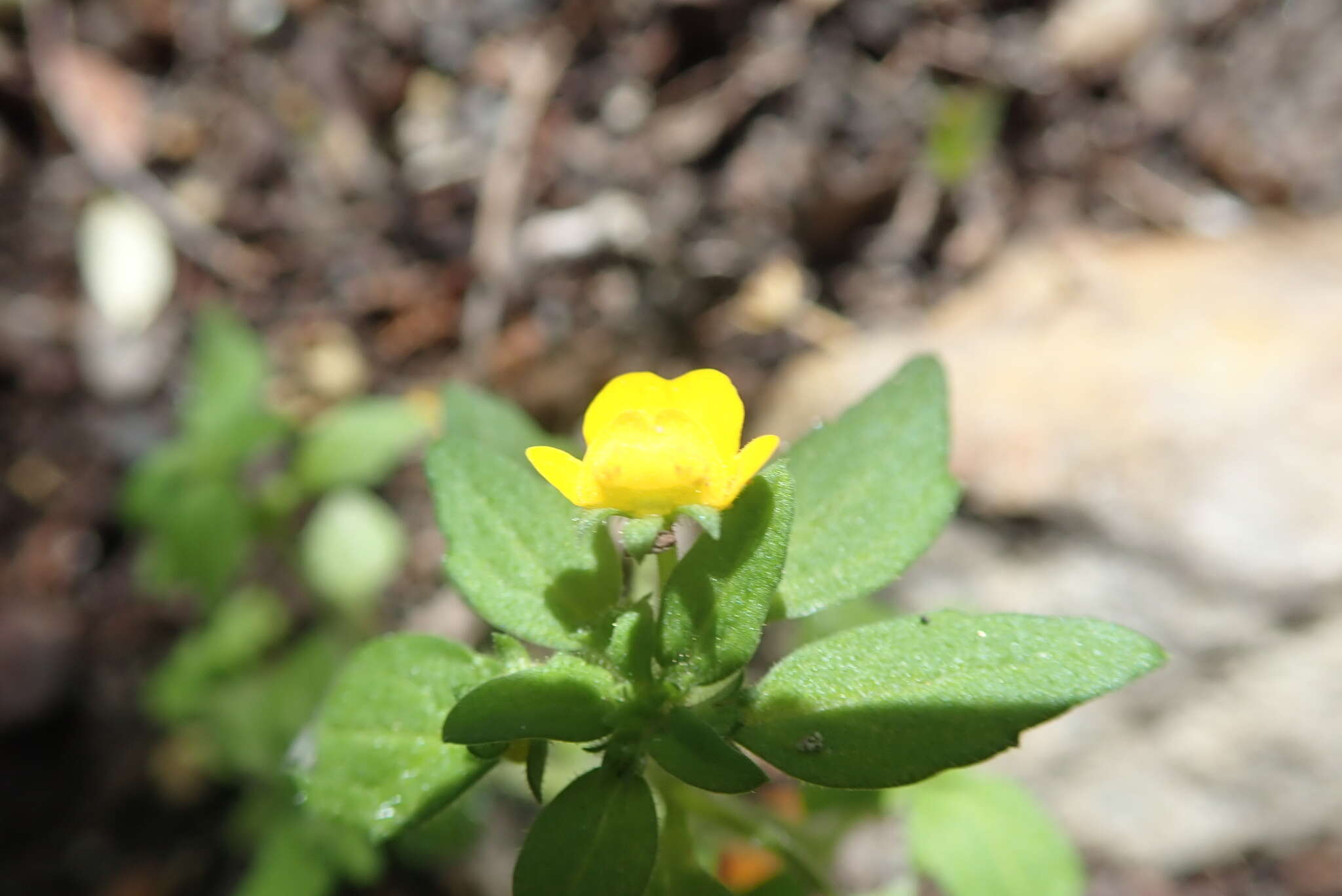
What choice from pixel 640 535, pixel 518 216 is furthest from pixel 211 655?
pixel 640 535

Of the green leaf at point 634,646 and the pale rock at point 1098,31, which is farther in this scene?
the pale rock at point 1098,31

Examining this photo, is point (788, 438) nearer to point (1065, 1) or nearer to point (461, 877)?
point (461, 877)

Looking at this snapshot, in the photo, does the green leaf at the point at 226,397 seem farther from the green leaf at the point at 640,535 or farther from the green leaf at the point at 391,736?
the green leaf at the point at 640,535

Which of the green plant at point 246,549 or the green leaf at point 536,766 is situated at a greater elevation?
the green leaf at point 536,766

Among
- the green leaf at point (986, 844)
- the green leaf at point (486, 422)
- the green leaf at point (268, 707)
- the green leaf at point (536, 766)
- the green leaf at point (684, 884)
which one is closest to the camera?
the green leaf at point (536, 766)

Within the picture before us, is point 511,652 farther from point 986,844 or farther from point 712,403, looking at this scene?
point 986,844

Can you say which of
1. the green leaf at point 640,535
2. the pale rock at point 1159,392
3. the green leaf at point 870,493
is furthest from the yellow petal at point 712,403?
the pale rock at point 1159,392
